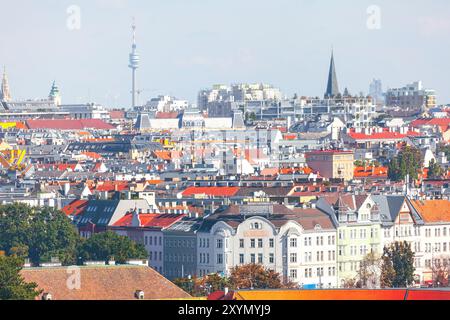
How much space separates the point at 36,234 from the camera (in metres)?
63.9

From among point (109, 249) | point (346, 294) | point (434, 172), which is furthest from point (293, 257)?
point (434, 172)

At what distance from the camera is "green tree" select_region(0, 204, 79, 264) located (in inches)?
2372

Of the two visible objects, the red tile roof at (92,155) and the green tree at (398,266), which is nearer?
the green tree at (398,266)

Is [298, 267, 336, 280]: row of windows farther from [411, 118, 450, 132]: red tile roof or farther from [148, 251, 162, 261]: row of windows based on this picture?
[411, 118, 450, 132]: red tile roof

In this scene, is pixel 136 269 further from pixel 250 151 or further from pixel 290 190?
pixel 250 151

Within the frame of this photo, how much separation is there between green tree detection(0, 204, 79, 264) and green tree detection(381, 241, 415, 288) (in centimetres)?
714

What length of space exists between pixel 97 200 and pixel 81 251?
15533 mm

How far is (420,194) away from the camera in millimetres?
79062

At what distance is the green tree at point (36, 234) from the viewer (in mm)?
60250

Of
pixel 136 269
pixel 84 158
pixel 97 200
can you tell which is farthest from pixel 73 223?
pixel 84 158

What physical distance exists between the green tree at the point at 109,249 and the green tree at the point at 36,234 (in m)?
0.38

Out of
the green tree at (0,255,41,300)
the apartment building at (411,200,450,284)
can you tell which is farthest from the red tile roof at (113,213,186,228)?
the green tree at (0,255,41,300)

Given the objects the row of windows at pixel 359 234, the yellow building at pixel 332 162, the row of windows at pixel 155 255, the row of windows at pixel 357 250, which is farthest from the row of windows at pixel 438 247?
the yellow building at pixel 332 162

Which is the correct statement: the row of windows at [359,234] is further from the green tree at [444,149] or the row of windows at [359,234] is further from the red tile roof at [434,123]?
the red tile roof at [434,123]
